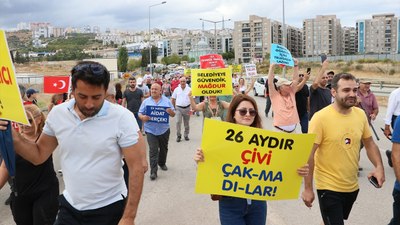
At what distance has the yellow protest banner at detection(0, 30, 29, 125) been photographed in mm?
2684

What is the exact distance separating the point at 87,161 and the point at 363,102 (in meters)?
7.22

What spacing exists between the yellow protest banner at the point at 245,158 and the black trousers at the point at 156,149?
4.82m

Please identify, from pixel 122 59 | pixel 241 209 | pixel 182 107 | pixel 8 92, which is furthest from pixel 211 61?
pixel 122 59

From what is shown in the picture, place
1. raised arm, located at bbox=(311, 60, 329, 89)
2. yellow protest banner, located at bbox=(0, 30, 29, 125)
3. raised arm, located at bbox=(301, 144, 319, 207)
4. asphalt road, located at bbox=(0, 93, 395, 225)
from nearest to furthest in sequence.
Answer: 1. yellow protest banner, located at bbox=(0, 30, 29, 125)
2. raised arm, located at bbox=(301, 144, 319, 207)
3. asphalt road, located at bbox=(0, 93, 395, 225)
4. raised arm, located at bbox=(311, 60, 329, 89)

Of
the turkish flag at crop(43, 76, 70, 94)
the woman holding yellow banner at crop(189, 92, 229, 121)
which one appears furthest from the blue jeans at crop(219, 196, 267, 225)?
the turkish flag at crop(43, 76, 70, 94)

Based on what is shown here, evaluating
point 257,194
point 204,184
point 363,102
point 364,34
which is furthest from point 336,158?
point 364,34

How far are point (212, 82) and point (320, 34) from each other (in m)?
148

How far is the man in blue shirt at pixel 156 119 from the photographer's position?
834cm

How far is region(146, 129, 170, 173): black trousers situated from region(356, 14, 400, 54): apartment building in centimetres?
14713

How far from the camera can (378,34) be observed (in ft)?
486

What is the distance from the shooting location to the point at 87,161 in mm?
2850

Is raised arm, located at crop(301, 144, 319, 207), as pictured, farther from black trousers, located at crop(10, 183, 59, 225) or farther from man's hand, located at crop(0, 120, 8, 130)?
man's hand, located at crop(0, 120, 8, 130)

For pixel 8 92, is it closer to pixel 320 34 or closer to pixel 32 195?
pixel 32 195

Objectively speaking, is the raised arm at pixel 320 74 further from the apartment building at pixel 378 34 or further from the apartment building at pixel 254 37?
the apartment building at pixel 378 34
